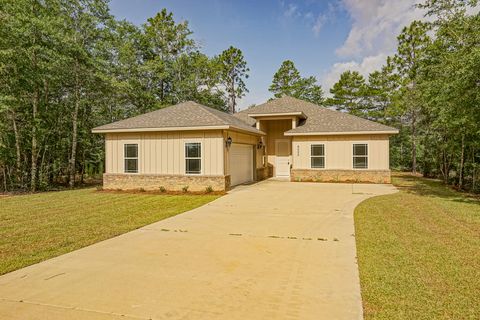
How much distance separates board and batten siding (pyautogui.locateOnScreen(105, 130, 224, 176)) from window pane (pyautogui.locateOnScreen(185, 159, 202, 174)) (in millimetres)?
200

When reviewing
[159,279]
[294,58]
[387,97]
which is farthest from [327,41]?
[159,279]

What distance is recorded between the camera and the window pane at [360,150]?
659 inches

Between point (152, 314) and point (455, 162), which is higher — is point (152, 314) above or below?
below

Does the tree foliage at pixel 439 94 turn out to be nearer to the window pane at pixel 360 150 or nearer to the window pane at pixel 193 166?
the window pane at pixel 360 150

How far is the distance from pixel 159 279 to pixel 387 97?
31774 mm

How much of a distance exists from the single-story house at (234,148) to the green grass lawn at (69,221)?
197 cm

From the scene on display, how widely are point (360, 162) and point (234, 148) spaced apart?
24.2ft

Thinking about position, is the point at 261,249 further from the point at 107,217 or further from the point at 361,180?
the point at 361,180

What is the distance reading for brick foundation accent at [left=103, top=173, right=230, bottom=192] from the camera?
42.9 feet

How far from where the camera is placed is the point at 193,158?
13.5 metres

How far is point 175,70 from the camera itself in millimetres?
28375

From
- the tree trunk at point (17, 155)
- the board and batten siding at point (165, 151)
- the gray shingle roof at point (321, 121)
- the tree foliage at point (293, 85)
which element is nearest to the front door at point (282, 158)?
the gray shingle roof at point (321, 121)

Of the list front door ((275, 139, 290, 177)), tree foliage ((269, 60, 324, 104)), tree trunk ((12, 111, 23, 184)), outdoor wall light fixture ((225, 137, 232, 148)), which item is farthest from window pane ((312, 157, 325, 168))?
tree foliage ((269, 60, 324, 104))

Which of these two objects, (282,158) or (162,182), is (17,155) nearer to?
(162,182)
